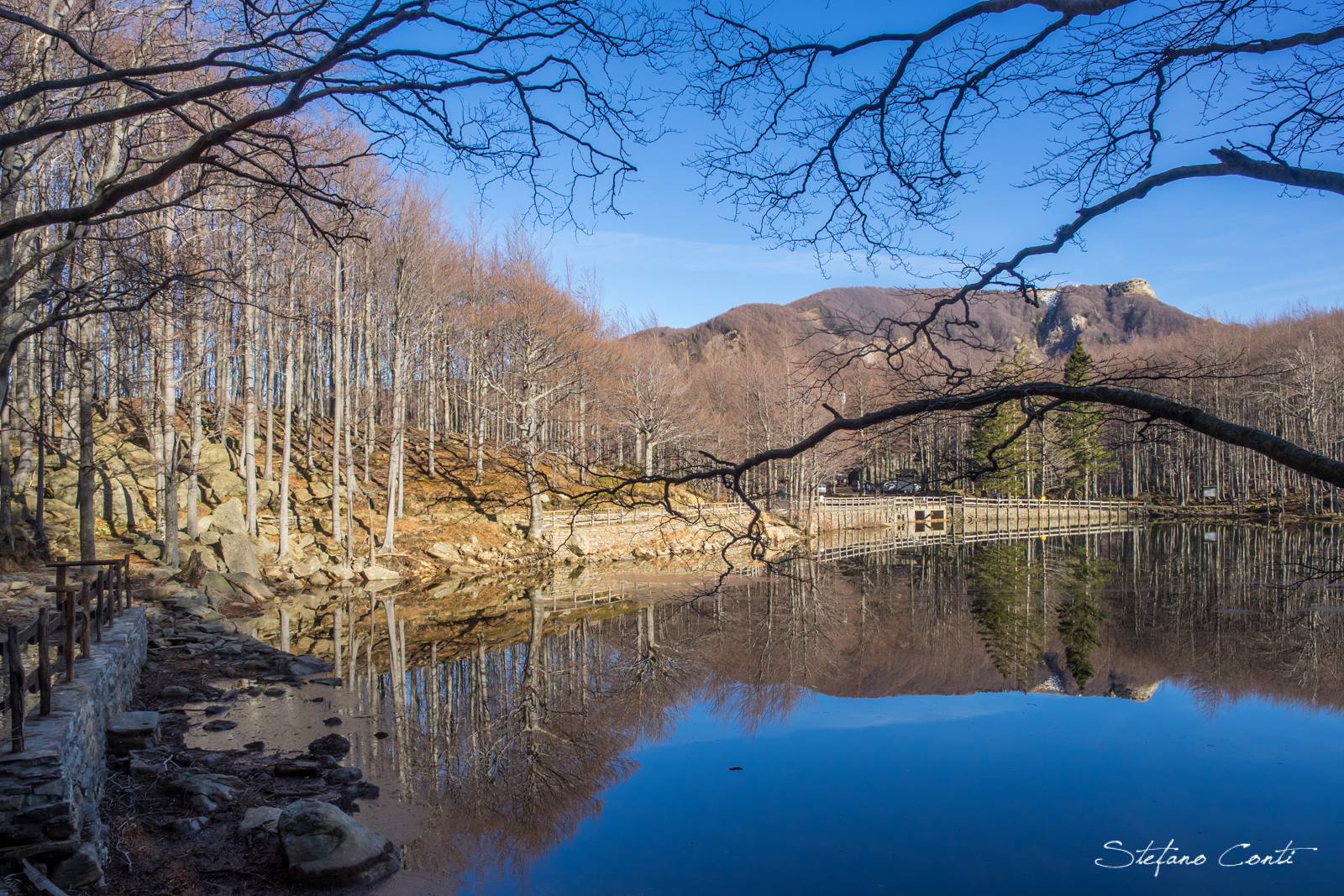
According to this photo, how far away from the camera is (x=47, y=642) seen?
16.9 feet

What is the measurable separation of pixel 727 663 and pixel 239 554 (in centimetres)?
1294

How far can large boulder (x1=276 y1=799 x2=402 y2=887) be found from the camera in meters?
6.03

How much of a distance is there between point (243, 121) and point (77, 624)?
7.11 m

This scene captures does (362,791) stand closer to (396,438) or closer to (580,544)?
(396,438)

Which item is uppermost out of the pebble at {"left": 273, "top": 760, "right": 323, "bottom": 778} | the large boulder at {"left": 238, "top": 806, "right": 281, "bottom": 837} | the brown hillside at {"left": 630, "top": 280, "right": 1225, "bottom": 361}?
the brown hillside at {"left": 630, "top": 280, "right": 1225, "bottom": 361}

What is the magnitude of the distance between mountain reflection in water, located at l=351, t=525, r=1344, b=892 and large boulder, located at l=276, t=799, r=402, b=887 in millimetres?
421

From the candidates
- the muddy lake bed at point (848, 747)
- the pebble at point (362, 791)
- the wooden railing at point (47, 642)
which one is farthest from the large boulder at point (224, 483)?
the pebble at point (362, 791)

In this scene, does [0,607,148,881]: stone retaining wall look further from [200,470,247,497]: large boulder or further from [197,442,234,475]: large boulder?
[197,442,234,475]: large boulder

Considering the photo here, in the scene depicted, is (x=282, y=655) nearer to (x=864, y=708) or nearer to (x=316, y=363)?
(x=864, y=708)

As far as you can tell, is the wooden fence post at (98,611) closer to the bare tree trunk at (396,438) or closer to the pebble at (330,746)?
the pebble at (330,746)

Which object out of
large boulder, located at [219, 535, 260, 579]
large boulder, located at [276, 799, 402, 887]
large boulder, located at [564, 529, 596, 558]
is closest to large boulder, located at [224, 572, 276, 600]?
large boulder, located at [219, 535, 260, 579]

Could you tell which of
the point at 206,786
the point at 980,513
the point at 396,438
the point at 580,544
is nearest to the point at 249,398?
the point at 396,438

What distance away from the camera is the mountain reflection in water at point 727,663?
28.3ft

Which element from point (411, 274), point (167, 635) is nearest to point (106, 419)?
point (411, 274)
